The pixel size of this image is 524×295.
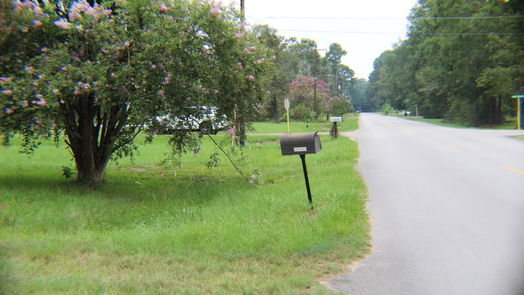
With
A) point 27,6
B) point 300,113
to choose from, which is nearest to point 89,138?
point 27,6

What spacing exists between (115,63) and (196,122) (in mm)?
2432

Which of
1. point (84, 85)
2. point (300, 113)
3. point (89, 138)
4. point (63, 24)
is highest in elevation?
point (63, 24)

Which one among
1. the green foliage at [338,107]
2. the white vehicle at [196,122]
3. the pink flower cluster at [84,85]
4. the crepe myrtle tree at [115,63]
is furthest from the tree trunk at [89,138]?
the green foliage at [338,107]

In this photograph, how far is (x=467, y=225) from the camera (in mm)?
7121

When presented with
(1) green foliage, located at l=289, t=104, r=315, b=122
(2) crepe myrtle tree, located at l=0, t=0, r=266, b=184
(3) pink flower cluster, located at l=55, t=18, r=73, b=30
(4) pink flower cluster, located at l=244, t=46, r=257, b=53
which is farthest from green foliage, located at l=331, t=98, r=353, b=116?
(3) pink flower cluster, located at l=55, t=18, r=73, b=30

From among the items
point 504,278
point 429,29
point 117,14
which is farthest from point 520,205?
point 429,29

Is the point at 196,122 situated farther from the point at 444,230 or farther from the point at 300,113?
the point at 300,113

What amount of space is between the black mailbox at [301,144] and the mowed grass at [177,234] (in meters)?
1.07

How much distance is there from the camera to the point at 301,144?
24.8 feet

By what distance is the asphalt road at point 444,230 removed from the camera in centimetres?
494

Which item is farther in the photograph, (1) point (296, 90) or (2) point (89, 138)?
(1) point (296, 90)

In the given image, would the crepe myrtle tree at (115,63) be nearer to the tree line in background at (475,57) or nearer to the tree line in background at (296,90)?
the tree line in background at (475,57)

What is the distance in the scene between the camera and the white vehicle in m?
11.2

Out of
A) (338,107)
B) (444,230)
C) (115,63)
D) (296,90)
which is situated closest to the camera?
(444,230)
